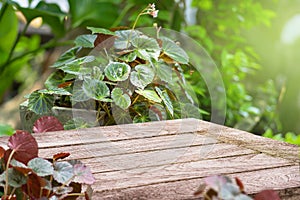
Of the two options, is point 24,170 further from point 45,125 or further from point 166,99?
point 166,99

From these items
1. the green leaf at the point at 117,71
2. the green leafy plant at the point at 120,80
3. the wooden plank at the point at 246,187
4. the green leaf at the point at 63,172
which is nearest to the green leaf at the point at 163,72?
the green leafy plant at the point at 120,80

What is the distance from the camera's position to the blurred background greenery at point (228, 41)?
89.4 inches

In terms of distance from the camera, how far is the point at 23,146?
742mm

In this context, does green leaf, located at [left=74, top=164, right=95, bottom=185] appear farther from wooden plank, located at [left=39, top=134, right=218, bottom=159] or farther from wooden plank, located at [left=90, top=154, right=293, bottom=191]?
wooden plank, located at [left=39, top=134, right=218, bottom=159]

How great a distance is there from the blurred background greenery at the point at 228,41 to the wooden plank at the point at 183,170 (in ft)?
3.58

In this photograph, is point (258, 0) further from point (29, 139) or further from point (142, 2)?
point (29, 139)

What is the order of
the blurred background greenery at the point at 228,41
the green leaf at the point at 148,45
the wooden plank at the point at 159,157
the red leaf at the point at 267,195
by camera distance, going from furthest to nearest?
the blurred background greenery at the point at 228,41 → the green leaf at the point at 148,45 → the wooden plank at the point at 159,157 → the red leaf at the point at 267,195

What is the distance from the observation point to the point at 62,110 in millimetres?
1257

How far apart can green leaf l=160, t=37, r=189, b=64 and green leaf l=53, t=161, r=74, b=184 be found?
0.64 m

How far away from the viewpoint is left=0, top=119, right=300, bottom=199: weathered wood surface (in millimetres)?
748

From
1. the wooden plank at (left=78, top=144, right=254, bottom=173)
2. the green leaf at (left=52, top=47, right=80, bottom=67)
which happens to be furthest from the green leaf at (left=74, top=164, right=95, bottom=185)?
the green leaf at (left=52, top=47, right=80, bottom=67)

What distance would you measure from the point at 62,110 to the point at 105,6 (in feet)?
4.06

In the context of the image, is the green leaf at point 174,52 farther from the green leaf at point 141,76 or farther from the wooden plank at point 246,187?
the wooden plank at point 246,187

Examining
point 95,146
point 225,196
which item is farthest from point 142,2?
point 225,196
